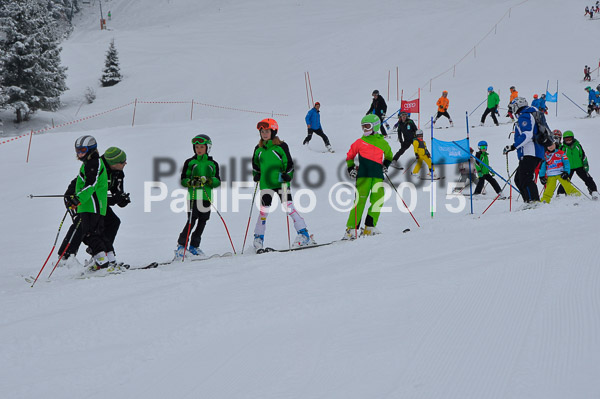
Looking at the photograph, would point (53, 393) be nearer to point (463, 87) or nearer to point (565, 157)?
point (565, 157)

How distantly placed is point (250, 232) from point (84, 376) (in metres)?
6.46

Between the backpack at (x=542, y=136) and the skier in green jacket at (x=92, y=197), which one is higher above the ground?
the backpack at (x=542, y=136)

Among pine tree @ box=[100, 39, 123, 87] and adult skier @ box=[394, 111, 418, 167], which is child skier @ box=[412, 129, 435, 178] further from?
pine tree @ box=[100, 39, 123, 87]

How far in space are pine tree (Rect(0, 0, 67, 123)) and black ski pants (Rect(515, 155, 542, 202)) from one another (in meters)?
28.7

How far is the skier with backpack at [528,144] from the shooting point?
7.96 m

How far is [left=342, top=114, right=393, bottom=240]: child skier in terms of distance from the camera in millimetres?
7250

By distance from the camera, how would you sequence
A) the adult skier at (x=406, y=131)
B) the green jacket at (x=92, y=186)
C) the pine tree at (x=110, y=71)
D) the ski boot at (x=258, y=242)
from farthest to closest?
1. the pine tree at (x=110, y=71)
2. the adult skier at (x=406, y=131)
3. the ski boot at (x=258, y=242)
4. the green jacket at (x=92, y=186)

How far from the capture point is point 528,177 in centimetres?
813

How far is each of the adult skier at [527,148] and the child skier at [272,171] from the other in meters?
3.75

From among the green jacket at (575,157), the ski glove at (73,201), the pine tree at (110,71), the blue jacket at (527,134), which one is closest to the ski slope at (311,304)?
the ski glove at (73,201)

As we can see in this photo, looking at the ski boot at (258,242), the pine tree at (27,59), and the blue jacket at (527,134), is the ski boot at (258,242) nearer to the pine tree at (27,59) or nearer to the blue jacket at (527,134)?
the blue jacket at (527,134)

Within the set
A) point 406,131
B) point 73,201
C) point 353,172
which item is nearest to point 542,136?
point 353,172

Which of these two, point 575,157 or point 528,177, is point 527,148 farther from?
point 575,157

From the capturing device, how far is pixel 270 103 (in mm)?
31875
